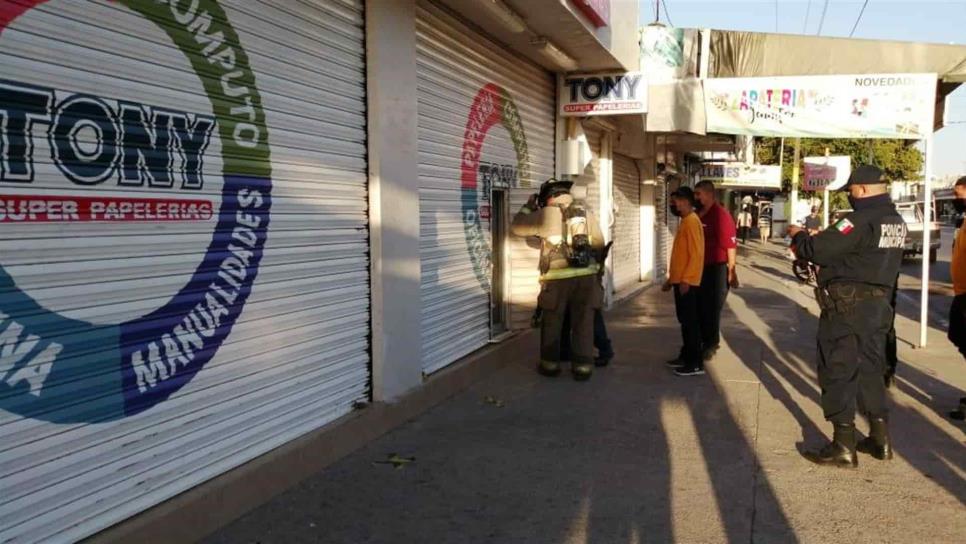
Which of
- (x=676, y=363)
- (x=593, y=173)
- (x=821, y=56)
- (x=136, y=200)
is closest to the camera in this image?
(x=136, y=200)

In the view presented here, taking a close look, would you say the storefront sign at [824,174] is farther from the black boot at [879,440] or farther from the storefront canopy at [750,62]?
Answer: the black boot at [879,440]

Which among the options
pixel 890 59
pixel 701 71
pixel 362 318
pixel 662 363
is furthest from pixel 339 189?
pixel 890 59

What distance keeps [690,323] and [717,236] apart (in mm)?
1114

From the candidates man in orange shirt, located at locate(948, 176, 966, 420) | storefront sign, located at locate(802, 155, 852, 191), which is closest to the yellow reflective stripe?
man in orange shirt, located at locate(948, 176, 966, 420)

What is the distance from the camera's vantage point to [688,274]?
7.54m

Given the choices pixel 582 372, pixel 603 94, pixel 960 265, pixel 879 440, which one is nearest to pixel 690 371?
pixel 582 372

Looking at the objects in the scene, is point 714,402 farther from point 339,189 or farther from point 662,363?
point 339,189

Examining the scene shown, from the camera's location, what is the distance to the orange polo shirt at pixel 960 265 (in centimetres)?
609

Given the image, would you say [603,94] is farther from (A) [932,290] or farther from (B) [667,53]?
(A) [932,290]

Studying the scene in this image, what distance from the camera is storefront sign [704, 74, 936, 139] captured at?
9070mm

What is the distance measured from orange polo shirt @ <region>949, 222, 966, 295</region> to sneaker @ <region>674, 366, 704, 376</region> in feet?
7.78

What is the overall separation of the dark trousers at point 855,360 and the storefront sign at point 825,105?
5.22m

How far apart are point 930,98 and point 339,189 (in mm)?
7369

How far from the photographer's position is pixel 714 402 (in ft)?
21.7
